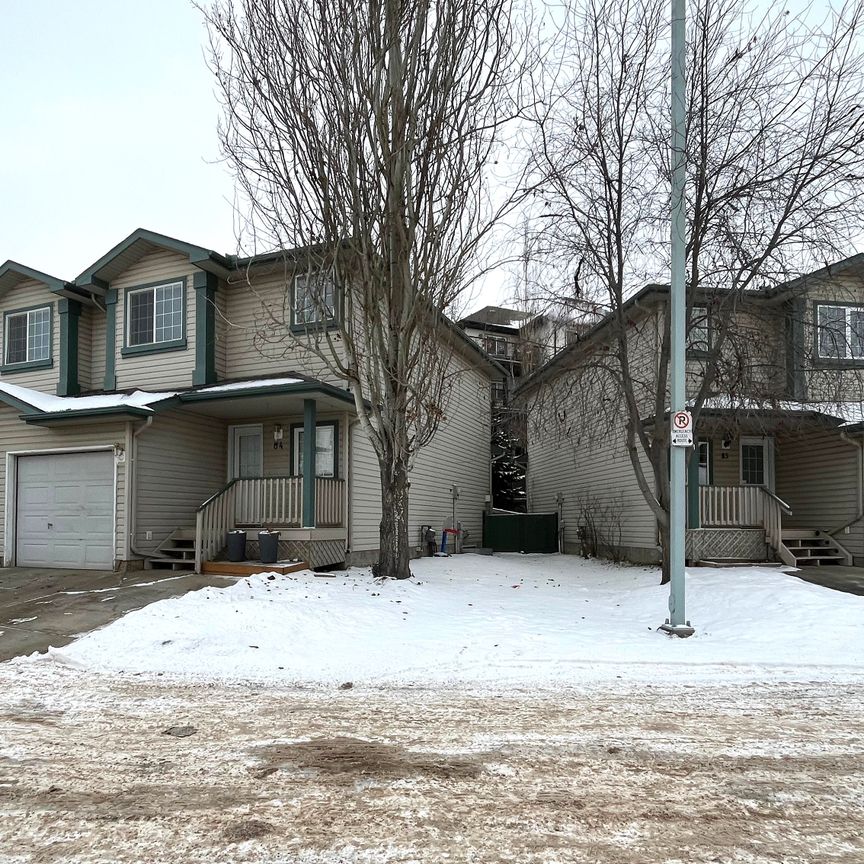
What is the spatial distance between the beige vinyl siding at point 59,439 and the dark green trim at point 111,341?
1.98 metres

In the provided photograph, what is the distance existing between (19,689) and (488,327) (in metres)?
32.8

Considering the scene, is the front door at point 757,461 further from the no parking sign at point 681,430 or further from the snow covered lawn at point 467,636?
the no parking sign at point 681,430

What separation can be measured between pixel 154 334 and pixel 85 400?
214 centimetres

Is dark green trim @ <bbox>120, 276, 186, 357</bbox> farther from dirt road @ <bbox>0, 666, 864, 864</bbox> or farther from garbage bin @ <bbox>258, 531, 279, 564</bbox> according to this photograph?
dirt road @ <bbox>0, 666, 864, 864</bbox>

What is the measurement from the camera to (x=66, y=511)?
1342cm

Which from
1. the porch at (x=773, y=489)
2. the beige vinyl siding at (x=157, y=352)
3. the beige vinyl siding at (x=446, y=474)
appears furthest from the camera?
the beige vinyl siding at (x=157, y=352)

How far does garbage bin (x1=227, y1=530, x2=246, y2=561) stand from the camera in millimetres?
12570

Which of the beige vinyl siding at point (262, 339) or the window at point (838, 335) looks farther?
the beige vinyl siding at point (262, 339)

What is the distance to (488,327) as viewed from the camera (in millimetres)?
36938

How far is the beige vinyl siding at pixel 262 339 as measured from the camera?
46.4ft

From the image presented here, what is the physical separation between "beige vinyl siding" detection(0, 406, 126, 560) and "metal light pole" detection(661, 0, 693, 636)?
32.3 ft

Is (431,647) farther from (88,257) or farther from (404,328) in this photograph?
(88,257)

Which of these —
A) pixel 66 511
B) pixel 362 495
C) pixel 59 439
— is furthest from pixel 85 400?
pixel 362 495

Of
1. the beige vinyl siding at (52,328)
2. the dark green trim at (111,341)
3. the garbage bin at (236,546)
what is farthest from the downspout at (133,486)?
the beige vinyl siding at (52,328)
